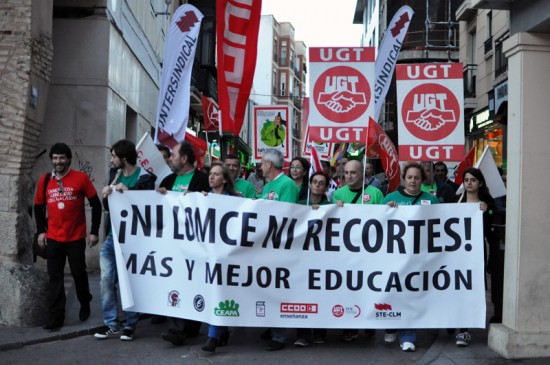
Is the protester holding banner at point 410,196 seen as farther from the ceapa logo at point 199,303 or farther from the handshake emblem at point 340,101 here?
the ceapa logo at point 199,303

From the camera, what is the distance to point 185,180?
23.0ft

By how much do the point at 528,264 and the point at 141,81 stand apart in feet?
38.6

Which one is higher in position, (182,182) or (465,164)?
(465,164)

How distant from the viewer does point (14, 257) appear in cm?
709

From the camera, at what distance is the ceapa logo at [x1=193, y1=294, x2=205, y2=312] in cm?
652

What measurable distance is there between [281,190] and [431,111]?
2.59 meters

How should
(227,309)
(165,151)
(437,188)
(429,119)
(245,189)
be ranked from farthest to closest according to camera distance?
(165,151)
(437,188)
(429,119)
(245,189)
(227,309)

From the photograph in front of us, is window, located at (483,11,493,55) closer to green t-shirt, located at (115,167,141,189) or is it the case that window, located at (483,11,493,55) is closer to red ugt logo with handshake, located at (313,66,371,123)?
red ugt logo with handshake, located at (313,66,371,123)

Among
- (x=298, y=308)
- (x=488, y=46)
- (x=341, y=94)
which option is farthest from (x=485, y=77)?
(x=298, y=308)

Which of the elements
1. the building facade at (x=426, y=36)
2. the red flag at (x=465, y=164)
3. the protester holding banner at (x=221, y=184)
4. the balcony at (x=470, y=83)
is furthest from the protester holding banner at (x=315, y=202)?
the building facade at (x=426, y=36)

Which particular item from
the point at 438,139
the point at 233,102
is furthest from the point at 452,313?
the point at 233,102

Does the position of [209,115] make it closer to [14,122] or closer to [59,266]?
[14,122]

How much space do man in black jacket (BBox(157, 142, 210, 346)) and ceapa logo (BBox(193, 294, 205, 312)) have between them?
0.38m

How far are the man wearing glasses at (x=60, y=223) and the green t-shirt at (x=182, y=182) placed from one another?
2.95 ft
